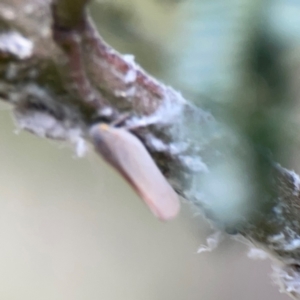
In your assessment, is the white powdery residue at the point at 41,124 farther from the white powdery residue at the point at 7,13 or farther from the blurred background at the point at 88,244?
the blurred background at the point at 88,244

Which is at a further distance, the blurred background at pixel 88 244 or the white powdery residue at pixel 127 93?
the blurred background at pixel 88 244

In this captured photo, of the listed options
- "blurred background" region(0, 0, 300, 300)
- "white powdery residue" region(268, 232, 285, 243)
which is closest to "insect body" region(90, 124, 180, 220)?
"white powdery residue" region(268, 232, 285, 243)

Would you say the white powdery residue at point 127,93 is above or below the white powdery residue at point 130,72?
below

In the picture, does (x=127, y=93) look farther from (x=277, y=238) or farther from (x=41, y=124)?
(x=277, y=238)

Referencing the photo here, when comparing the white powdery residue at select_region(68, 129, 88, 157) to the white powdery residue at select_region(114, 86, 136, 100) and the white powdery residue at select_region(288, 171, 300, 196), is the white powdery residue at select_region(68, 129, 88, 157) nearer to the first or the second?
the white powdery residue at select_region(114, 86, 136, 100)

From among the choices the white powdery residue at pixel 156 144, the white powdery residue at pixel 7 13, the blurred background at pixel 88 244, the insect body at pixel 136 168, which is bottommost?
the white powdery residue at pixel 7 13

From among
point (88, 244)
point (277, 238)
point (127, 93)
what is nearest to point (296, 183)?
point (277, 238)

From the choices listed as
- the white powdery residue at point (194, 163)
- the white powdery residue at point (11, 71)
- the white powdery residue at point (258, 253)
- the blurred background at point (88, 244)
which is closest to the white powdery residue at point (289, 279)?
the white powdery residue at point (258, 253)
